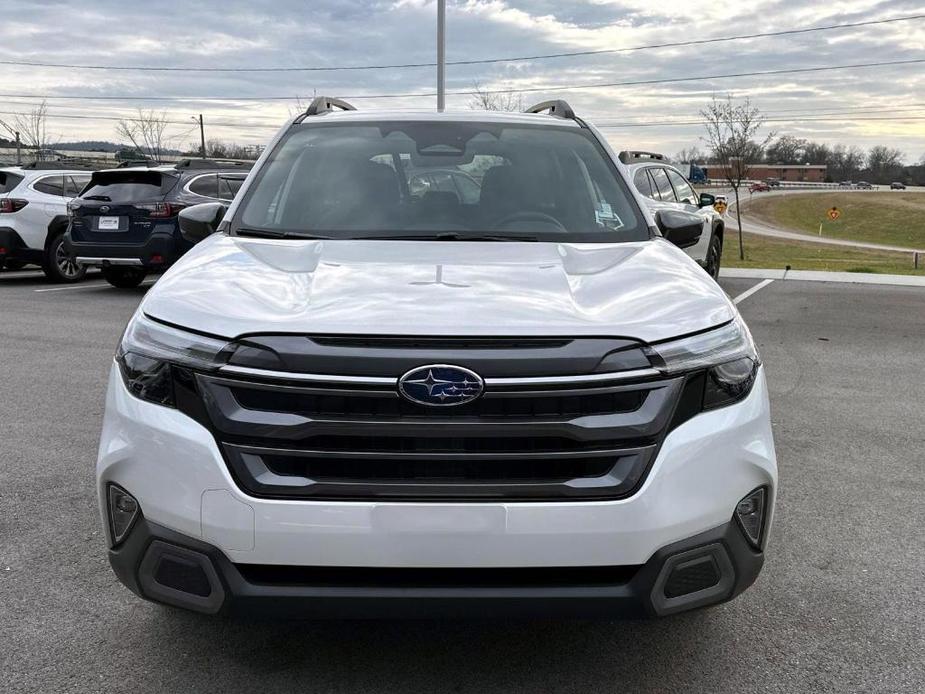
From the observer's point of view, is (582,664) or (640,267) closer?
(582,664)

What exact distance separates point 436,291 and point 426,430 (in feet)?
1.60

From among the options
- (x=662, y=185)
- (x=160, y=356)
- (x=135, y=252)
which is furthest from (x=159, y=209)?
(x=160, y=356)

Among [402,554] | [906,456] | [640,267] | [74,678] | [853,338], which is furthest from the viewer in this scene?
[853,338]

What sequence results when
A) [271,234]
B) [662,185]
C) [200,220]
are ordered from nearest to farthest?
[271,234] < [200,220] < [662,185]

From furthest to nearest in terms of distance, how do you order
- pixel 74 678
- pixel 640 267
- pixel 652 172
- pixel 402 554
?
pixel 652 172, pixel 640 267, pixel 74 678, pixel 402 554

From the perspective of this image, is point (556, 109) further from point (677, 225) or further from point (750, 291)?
point (750, 291)

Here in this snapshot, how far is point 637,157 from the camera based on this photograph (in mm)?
11938

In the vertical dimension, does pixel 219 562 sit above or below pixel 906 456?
above

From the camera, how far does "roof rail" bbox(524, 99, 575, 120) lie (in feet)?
15.3

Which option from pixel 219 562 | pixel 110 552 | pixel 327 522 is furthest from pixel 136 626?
pixel 327 522

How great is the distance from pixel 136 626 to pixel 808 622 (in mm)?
2350

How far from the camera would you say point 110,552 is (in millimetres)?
2570

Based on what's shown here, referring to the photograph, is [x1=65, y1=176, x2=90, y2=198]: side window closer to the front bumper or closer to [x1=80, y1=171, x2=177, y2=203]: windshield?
[x1=80, y1=171, x2=177, y2=203]: windshield

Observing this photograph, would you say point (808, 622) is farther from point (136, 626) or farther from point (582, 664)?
point (136, 626)
